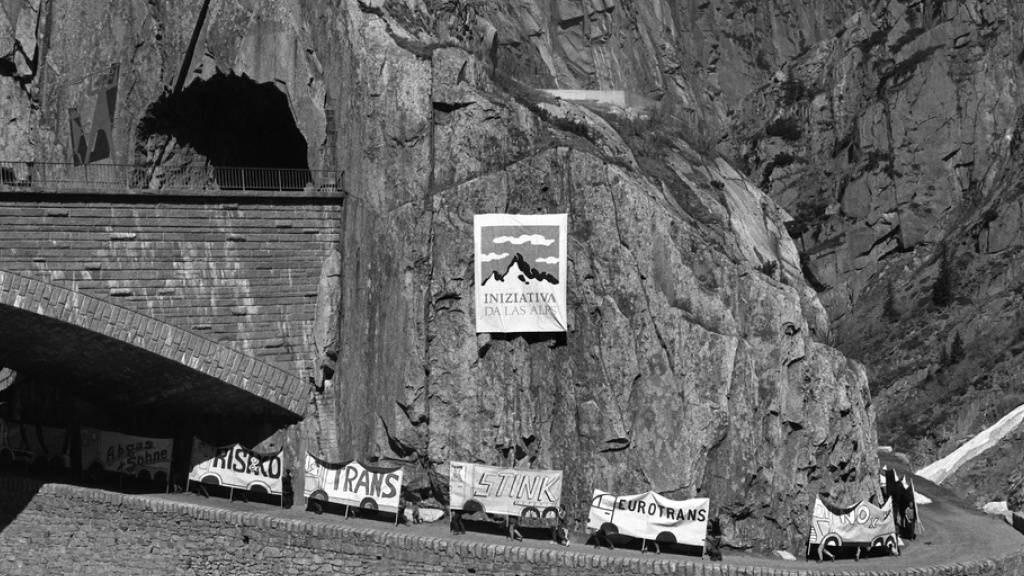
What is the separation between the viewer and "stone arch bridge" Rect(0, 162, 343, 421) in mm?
39625

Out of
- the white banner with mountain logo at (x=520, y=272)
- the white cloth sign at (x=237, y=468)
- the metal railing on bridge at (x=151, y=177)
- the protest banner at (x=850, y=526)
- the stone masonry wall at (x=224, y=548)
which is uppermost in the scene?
the metal railing on bridge at (x=151, y=177)

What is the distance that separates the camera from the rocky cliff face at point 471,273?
3897 centimetres

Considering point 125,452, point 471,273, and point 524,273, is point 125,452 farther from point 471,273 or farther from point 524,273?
point 524,273

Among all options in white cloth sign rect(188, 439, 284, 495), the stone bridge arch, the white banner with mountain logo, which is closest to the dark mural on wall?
the stone bridge arch

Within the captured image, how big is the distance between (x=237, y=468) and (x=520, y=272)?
31.8 ft

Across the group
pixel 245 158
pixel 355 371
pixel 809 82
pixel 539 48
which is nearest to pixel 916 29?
pixel 809 82

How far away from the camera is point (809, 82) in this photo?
108125 millimetres

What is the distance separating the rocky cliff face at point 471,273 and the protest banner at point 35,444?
872 centimetres

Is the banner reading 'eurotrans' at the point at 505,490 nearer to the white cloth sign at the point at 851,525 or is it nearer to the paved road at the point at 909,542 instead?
the paved road at the point at 909,542

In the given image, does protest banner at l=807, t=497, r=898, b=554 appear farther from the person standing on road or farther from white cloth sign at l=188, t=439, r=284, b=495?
white cloth sign at l=188, t=439, r=284, b=495

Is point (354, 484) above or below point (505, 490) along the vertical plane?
below

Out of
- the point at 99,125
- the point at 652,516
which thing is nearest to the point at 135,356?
the point at 99,125

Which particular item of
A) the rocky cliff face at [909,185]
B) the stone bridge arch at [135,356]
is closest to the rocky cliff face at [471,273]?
the stone bridge arch at [135,356]

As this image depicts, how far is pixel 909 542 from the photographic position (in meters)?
40.6
